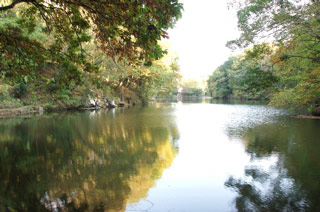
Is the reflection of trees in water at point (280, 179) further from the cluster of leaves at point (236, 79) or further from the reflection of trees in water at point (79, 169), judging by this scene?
the cluster of leaves at point (236, 79)

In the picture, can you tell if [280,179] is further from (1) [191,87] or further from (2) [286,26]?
(1) [191,87]

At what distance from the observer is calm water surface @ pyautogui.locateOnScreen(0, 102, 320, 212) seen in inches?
190

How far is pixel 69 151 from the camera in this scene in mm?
8672

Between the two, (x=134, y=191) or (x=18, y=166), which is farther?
(x=18, y=166)

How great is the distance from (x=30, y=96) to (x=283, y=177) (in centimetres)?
→ 2467

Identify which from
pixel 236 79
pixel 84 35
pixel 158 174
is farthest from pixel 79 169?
pixel 236 79

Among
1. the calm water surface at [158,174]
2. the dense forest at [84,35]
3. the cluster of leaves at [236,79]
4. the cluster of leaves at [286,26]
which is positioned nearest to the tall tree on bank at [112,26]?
the dense forest at [84,35]

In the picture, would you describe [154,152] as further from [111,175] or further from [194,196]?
[194,196]

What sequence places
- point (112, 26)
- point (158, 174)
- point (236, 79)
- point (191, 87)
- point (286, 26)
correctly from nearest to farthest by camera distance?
point (112, 26) < point (158, 174) < point (286, 26) < point (236, 79) < point (191, 87)

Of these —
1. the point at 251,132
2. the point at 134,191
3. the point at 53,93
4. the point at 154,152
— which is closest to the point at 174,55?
the point at 53,93

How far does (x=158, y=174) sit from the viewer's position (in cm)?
650

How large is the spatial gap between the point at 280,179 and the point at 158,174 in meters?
2.99

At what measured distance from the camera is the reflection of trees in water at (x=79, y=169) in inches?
192

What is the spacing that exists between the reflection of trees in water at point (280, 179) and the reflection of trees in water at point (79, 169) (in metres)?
2.15
